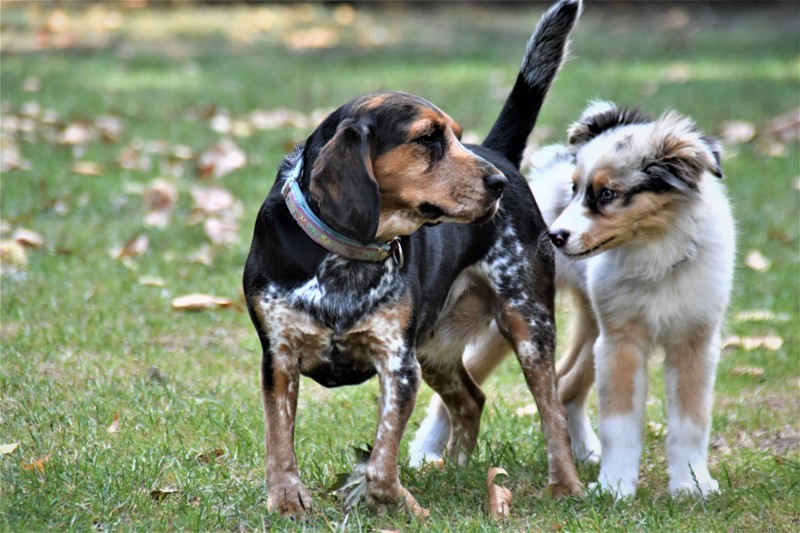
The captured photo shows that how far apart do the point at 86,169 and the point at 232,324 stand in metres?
3.27

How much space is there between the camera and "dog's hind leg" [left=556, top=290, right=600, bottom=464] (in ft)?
17.5

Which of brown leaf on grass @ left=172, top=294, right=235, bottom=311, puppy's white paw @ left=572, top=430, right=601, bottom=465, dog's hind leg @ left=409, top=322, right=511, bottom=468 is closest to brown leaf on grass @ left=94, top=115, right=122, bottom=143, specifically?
brown leaf on grass @ left=172, top=294, right=235, bottom=311

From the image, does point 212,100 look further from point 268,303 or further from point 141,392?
point 268,303

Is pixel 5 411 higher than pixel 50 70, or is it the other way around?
pixel 5 411

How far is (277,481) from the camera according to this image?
391cm

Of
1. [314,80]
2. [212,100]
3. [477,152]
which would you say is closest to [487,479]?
[477,152]

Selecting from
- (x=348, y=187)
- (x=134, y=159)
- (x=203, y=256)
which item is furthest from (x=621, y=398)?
(x=134, y=159)

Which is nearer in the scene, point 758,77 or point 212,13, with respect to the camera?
point 758,77

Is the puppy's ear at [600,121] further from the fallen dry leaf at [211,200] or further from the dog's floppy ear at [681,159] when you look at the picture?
the fallen dry leaf at [211,200]

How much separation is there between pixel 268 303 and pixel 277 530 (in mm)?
745

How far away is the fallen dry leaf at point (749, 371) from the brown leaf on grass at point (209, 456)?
280 cm

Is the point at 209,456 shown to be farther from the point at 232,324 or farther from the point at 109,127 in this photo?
A: the point at 109,127

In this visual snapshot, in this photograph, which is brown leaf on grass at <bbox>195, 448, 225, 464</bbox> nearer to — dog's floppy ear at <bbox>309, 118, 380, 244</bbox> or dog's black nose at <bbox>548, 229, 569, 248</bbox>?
dog's floppy ear at <bbox>309, 118, 380, 244</bbox>

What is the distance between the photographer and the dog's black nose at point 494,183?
4.01m
